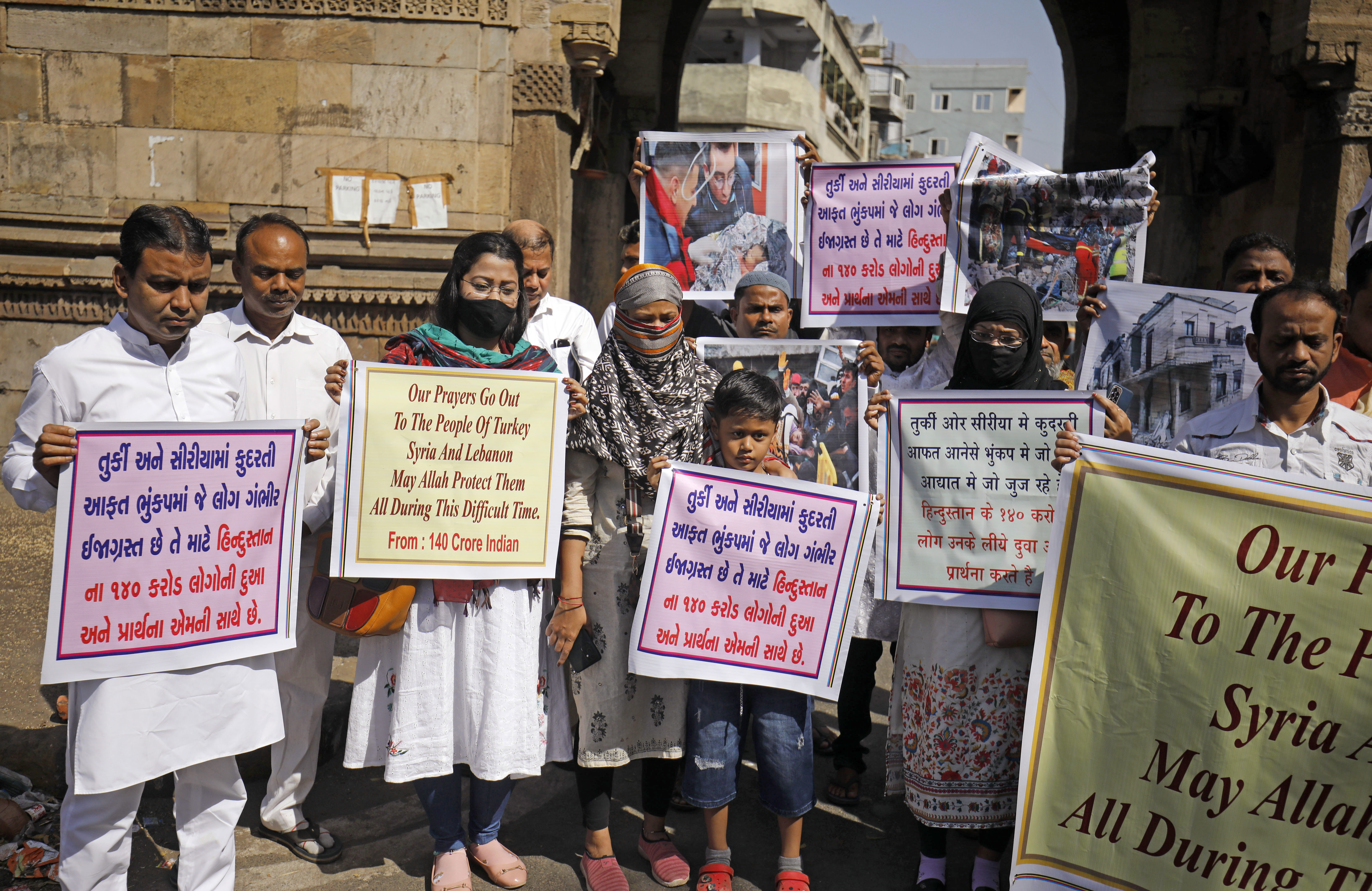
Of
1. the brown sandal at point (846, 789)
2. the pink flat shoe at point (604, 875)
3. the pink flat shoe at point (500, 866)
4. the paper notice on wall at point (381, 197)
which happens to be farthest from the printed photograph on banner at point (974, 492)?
the paper notice on wall at point (381, 197)

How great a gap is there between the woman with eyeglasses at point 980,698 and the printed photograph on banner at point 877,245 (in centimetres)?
104

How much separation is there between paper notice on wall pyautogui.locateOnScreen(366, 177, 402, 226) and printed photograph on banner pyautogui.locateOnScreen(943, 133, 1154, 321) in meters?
4.48

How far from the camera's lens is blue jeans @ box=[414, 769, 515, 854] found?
2.95m

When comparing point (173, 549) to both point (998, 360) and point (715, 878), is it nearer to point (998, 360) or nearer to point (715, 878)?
point (715, 878)

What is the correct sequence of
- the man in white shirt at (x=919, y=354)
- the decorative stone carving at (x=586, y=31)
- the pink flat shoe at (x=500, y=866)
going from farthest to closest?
1. the decorative stone carving at (x=586, y=31)
2. the man in white shirt at (x=919, y=354)
3. the pink flat shoe at (x=500, y=866)

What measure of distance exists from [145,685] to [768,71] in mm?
35980

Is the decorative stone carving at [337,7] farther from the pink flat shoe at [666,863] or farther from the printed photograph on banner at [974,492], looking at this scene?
the pink flat shoe at [666,863]

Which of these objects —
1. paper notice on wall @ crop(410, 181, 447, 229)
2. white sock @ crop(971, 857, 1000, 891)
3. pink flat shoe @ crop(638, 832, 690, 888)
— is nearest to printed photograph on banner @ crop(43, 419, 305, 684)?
pink flat shoe @ crop(638, 832, 690, 888)

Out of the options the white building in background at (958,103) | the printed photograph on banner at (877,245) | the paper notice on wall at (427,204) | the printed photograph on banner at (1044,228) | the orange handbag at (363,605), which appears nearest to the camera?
the orange handbag at (363,605)

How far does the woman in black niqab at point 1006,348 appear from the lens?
9.15 feet

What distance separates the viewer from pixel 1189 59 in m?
8.41

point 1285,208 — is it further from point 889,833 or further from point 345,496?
point 345,496

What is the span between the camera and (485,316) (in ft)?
9.64

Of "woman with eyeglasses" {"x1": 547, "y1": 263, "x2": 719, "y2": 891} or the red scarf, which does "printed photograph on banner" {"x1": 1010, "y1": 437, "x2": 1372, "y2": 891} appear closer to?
"woman with eyeglasses" {"x1": 547, "y1": 263, "x2": 719, "y2": 891}
